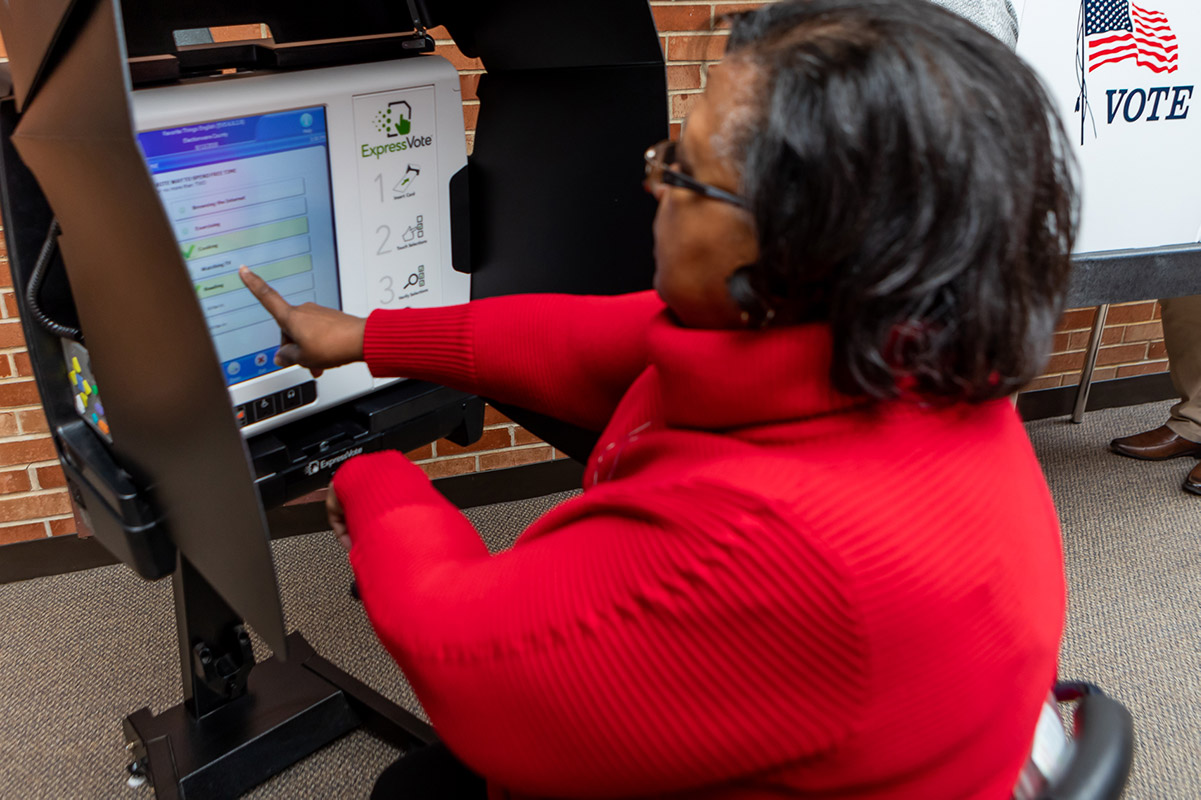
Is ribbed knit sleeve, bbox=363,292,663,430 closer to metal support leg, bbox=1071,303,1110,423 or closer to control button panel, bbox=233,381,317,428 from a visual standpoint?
control button panel, bbox=233,381,317,428

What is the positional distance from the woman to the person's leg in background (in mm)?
2401

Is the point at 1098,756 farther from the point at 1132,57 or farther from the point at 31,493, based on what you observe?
the point at 31,493

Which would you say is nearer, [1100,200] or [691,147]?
[691,147]

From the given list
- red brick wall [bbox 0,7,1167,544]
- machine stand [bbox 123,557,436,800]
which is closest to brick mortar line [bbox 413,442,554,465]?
red brick wall [bbox 0,7,1167,544]

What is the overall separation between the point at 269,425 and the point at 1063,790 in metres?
0.90

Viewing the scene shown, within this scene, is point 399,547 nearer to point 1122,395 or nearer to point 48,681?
point 48,681

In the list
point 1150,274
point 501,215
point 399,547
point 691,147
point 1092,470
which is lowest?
point 1092,470

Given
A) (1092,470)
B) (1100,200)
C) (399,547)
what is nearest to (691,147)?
(399,547)

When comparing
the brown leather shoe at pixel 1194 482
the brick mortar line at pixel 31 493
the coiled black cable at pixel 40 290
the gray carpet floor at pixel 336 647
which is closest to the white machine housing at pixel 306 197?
the coiled black cable at pixel 40 290

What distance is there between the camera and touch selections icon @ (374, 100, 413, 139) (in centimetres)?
111

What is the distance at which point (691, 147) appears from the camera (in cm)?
63

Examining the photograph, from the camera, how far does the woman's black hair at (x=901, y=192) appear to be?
55cm

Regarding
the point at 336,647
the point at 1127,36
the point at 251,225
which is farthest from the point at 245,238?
the point at 1127,36

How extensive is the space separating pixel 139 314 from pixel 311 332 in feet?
0.84
